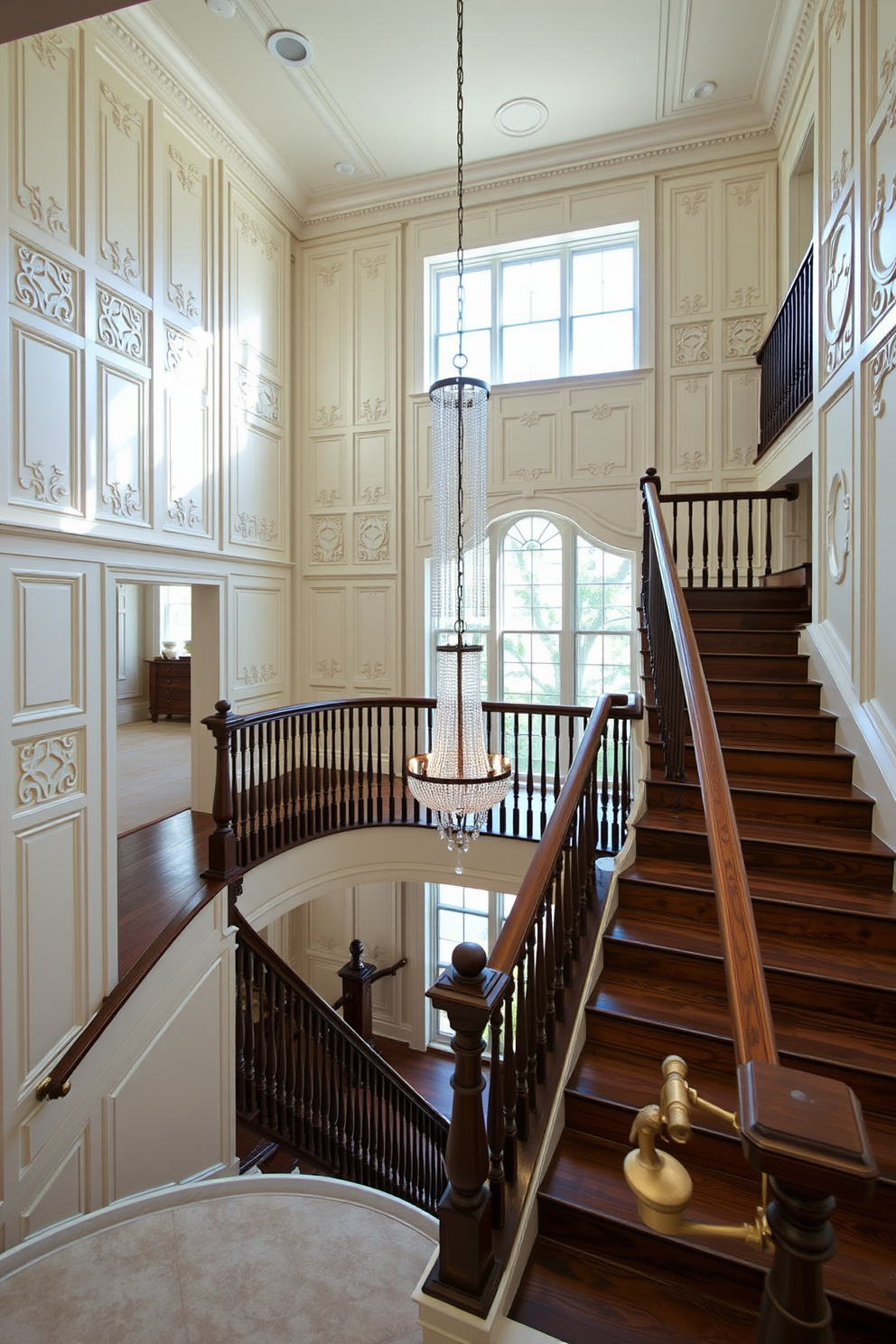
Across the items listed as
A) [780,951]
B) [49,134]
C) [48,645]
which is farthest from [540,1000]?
[49,134]

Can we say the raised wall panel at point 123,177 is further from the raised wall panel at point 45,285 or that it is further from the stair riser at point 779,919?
the stair riser at point 779,919

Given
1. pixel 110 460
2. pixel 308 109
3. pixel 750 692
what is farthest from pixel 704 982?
pixel 308 109

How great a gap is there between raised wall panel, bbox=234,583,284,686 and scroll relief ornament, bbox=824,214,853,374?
16.1ft

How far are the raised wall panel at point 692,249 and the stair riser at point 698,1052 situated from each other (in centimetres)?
590

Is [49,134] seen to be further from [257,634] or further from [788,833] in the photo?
[788,833]

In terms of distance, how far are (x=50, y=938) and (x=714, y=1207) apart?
3.31m

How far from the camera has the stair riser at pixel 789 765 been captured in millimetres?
3447

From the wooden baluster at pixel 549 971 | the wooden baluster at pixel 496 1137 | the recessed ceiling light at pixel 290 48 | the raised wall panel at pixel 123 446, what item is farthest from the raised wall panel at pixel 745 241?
the wooden baluster at pixel 496 1137

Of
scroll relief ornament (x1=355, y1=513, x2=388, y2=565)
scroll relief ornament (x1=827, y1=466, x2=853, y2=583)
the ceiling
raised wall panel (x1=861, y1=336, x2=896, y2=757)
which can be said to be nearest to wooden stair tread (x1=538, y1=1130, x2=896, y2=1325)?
raised wall panel (x1=861, y1=336, x2=896, y2=757)

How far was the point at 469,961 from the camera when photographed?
5.71ft

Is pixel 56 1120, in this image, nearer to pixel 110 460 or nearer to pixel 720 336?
pixel 110 460

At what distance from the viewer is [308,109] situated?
19.4 feet

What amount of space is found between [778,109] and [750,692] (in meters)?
4.95

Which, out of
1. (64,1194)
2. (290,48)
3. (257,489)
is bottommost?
(64,1194)
